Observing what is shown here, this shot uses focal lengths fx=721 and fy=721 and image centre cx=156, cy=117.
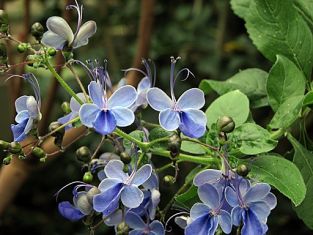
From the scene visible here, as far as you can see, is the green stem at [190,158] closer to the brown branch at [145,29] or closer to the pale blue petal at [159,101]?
the pale blue petal at [159,101]

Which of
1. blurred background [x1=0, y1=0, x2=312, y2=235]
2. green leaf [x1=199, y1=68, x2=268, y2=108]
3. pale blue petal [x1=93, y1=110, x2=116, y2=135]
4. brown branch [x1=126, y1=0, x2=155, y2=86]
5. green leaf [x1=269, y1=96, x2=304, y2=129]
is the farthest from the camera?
blurred background [x1=0, y1=0, x2=312, y2=235]

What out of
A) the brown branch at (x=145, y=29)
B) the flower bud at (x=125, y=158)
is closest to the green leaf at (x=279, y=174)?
the flower bud at (x=125, y=158)

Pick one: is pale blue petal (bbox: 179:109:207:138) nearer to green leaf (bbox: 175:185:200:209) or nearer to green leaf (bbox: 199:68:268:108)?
green leaf (bbox: 175:185:200:209)

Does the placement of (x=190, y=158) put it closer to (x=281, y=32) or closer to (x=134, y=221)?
(x=134, y=221)

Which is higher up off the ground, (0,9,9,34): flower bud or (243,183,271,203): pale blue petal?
(0,9,9,34): flower bud

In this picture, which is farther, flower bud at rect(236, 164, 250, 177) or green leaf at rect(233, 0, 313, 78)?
green leaf at rect(233, 0, 313, 78)

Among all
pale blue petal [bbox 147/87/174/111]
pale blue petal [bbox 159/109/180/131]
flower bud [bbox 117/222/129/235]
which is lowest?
flower bud [bbox 117/222/129/235]

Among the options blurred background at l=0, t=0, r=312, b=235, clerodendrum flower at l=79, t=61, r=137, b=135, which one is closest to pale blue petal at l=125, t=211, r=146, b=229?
clerodendrum flower at l=79, t=61, r=137, b=135
